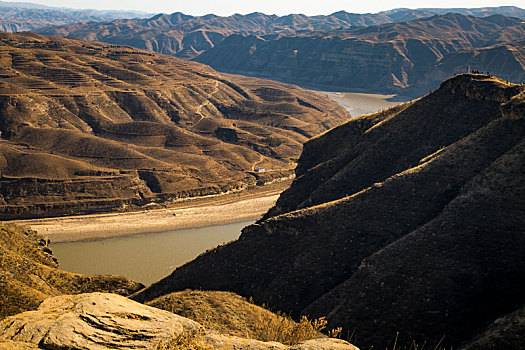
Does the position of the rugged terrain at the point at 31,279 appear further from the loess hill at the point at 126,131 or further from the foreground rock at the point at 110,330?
the loess hill at the point at 126,131

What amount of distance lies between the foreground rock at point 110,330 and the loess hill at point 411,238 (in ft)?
32.0

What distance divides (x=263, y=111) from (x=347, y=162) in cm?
11021

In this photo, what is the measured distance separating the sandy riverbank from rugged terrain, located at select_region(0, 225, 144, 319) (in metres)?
22.9

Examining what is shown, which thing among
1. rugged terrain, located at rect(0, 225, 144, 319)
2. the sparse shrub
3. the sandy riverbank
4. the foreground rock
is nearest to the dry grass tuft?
the sparse shrub

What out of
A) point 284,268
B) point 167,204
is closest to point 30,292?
point 284,268

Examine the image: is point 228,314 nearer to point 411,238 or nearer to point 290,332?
point 290,332

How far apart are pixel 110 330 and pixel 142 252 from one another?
1975 inches

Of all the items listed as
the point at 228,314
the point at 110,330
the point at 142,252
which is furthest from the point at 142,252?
the point at 110,330

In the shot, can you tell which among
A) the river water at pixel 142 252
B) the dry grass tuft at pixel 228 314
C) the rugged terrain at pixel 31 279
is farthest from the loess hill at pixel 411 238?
Result: the river water at pixel 142 252

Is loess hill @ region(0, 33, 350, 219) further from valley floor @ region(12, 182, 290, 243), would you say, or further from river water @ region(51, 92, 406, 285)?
river water @ region(51, 92, 406, 285)

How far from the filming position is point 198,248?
66.9 metres

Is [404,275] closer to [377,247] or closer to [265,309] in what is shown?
[377,247]

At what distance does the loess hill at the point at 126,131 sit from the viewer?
3361 inches

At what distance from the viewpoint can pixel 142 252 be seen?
65.1 m
